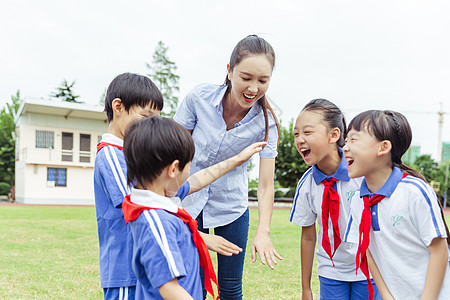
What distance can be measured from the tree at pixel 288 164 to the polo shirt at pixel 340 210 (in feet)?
76.8

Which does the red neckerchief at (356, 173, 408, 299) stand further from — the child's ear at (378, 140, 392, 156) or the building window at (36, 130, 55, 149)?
the building window at (36, 130, 55, 149)

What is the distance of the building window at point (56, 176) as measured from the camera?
963 inches

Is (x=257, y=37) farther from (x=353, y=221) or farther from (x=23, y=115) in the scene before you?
(x=23, y=115)

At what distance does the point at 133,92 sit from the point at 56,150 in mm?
24223

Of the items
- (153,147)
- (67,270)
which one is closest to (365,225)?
(153,147)

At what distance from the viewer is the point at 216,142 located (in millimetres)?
2629

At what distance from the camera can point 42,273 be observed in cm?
541

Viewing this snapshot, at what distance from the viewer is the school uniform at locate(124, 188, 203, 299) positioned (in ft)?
5.04

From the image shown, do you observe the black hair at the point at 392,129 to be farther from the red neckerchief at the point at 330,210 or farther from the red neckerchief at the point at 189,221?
the red neckerchief at the point at 189,221

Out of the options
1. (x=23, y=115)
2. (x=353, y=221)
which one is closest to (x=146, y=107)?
(x=353, y=221)

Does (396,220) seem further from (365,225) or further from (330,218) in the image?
(330,218)

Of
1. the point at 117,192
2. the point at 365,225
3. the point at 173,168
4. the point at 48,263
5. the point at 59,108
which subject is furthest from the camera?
the point at 59,108

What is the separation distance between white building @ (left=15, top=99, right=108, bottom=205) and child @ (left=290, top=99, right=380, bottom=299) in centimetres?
2297

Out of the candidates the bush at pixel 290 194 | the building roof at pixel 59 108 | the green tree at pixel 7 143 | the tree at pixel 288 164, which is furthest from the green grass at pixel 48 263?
the green tree at pixel 7 143
